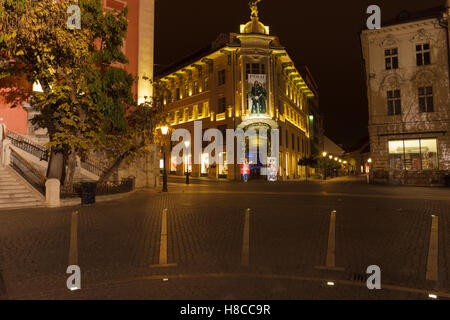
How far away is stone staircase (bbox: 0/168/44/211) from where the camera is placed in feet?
43.4

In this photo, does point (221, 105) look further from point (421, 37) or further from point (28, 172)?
point (28, 172)

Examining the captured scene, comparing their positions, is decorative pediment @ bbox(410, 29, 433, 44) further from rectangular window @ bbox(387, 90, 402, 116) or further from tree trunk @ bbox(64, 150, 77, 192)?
tree trunk @ bbox(64, 150, 77, 192)

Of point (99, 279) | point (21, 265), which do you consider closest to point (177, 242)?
point (99, 279)

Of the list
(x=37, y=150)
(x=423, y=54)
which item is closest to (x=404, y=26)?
(x=423, y=54)

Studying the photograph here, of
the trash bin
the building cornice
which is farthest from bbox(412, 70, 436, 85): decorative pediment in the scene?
the trash bin

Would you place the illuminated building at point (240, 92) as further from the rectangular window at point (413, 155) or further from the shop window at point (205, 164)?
the rectangular window at point (413, 155)

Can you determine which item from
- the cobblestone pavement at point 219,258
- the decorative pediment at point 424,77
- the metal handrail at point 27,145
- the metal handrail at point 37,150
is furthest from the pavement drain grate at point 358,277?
the decorative pediment at point 424,77

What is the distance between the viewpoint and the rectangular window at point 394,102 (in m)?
29.1

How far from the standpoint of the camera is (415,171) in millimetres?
27984

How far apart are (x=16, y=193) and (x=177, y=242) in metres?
11.1

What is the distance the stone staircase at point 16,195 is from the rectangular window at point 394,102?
29.5 m

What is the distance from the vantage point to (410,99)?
28.6 metres

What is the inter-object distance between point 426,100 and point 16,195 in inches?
1261
